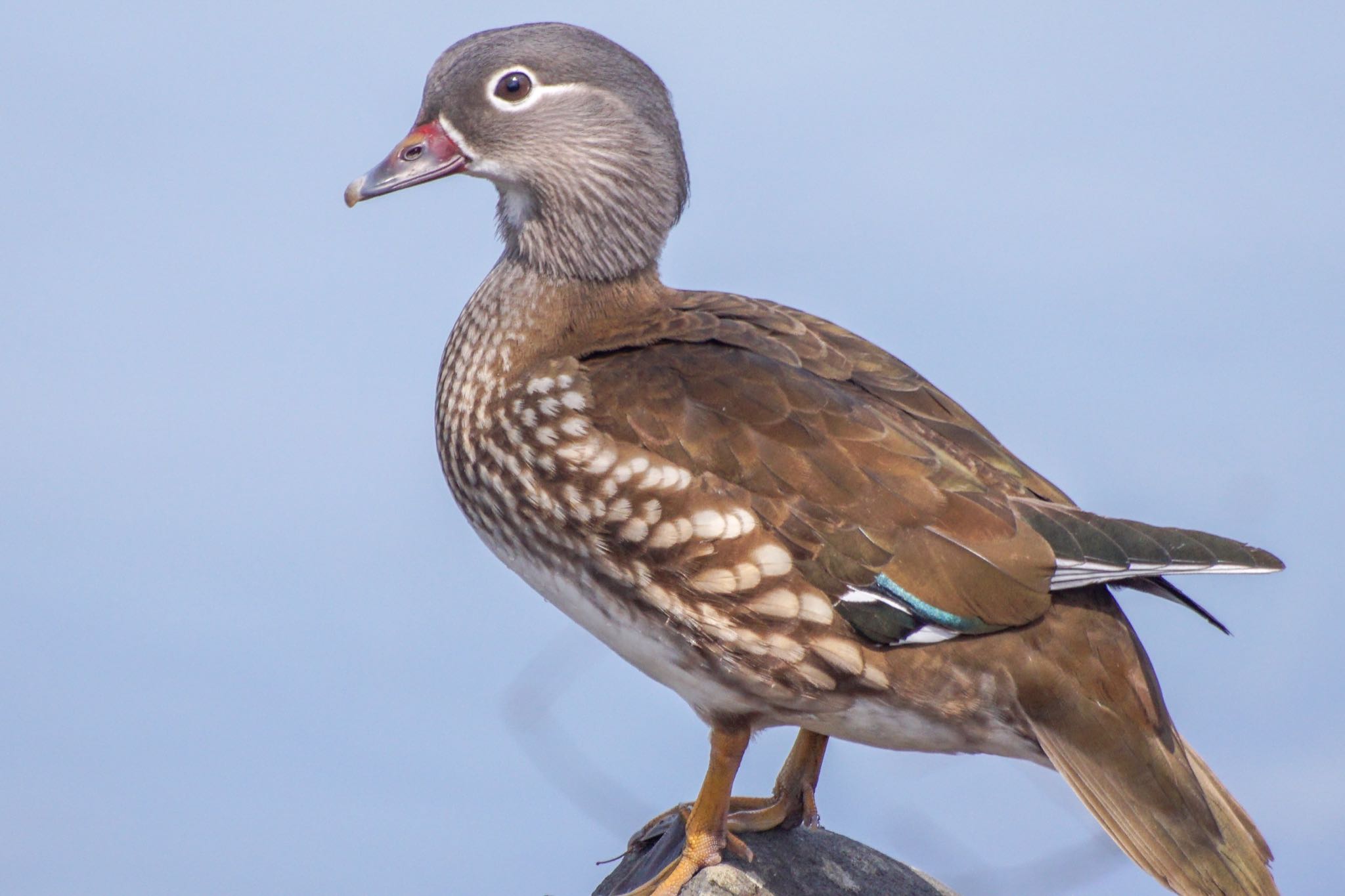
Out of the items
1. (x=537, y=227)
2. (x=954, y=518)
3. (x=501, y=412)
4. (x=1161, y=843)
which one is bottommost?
(x=1161, y=843)

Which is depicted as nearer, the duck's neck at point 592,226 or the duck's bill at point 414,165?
the duck's bill at point 414,165

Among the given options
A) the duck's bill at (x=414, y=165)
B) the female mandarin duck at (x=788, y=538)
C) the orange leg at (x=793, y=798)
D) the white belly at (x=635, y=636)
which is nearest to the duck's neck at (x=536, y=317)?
the female mandarin duck at (x=788, y=538)

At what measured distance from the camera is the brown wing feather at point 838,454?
325 centimetres

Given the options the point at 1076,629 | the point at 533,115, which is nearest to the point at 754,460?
the point at 1076,629

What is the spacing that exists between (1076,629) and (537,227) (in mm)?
1567

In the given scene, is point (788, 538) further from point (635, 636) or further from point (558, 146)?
point (558, 146)

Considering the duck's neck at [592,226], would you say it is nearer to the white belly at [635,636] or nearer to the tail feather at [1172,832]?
the white belly at [635,636]

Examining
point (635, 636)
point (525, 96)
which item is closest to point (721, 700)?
point (635, 636)

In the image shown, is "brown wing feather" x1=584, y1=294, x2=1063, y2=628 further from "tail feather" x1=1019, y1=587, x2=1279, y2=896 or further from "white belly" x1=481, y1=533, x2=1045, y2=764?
"white belly" x1=481, y1=533, x2=1045, y2=764

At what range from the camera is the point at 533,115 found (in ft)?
12.1

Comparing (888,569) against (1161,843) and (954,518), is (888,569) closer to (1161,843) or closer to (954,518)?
(954,518)

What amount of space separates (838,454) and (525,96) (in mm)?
1128

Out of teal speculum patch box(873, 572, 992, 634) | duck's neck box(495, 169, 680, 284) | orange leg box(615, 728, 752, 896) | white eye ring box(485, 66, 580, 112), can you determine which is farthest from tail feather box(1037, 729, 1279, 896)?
white eye ring box(485, 66, 580, 112)

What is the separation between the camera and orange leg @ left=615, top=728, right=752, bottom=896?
11.5 ft
